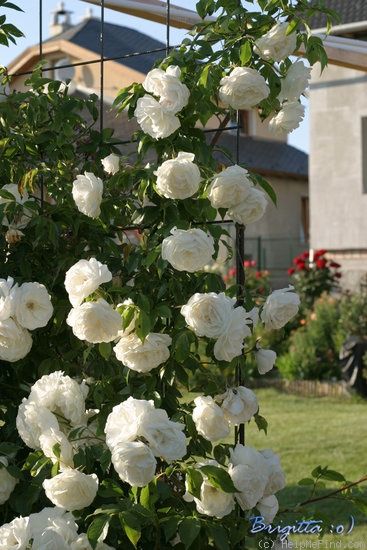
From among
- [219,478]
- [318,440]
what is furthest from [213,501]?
[318,440]

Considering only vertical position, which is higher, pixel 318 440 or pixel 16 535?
pixel 16 535

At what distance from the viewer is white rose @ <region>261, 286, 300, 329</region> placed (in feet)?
10.1

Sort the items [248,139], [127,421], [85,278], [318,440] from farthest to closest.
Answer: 1. [248,139]
2. [318,440]
3. [85,278]
4. [127,421]

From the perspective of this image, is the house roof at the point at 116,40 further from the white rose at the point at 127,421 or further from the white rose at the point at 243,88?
the white rose at the point at 127,421

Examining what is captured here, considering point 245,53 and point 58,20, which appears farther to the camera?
point 58,20

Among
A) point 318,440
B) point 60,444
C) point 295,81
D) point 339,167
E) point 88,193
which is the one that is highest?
point 339,167

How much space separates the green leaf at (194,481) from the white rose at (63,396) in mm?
419

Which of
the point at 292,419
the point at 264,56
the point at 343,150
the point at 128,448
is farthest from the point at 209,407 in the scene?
the point at 343,150

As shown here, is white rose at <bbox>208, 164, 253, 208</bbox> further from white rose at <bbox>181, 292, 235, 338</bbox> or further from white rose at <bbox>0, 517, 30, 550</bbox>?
white rose at <bbox>0, 517, 30, 550</bbox>

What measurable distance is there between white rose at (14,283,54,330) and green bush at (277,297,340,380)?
9579 millimetres

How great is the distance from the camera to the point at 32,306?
3.25 meters

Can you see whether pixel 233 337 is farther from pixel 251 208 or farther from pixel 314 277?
pixel 314 277

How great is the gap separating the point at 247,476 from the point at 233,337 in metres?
0.38

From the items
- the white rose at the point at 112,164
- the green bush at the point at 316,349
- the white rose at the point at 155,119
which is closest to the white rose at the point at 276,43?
the white rose at the point at 155,119
